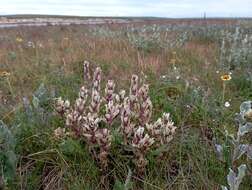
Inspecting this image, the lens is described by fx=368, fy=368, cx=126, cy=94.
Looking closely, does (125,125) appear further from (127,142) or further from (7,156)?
(7,156)

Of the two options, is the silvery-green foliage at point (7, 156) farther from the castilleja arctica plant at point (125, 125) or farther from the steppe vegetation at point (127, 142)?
the castilleja arctica plant at point (125, 125)

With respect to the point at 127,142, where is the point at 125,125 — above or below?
above

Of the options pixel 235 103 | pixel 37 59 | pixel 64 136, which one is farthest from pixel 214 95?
pixel 37 59

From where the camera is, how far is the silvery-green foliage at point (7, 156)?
2271mm

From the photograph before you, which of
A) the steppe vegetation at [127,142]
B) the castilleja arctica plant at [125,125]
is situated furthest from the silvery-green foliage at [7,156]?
the castilleja arctica plant at [125,125]

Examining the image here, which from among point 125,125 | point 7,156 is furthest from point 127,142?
point 7,156

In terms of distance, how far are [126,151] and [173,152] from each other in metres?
0.34

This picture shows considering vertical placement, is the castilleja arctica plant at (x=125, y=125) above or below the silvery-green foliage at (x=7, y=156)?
above

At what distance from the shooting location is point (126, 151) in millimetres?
2480

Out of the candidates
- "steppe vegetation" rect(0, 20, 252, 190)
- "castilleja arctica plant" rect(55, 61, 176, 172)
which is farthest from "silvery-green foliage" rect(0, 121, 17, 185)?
"castilleja arctica plant" rect(55, 61, 176, 172)

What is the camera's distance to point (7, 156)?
2309 mm

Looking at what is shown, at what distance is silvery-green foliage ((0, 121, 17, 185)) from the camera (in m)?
2.27

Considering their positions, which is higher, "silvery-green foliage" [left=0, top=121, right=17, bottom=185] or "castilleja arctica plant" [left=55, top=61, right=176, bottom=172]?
"castilleja arctica plant" [left=55, top=61, right=176, bottom=172]

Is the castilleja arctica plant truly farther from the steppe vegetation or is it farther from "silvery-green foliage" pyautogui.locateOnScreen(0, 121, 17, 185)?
"silvery-green foliage" pyautogui.locateOnScreen(0, 121, 17, 185)
